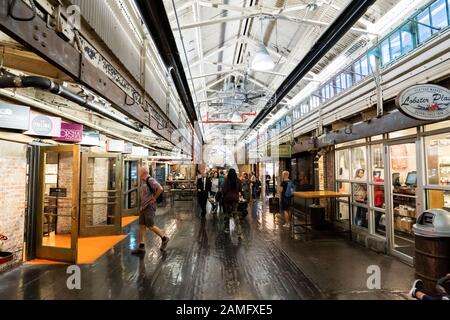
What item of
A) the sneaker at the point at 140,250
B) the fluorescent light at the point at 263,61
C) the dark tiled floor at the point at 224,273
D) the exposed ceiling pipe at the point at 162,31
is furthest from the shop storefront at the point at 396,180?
the sneaker at the point at 140,250

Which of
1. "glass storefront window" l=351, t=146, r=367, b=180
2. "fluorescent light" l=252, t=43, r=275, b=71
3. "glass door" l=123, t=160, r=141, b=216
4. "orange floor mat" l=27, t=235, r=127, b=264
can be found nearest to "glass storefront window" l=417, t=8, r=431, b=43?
"fluorescent light" l=252, t=43, r=275, b=71

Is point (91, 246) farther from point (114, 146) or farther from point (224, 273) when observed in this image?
point (224, 273)

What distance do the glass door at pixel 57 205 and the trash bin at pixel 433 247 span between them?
5.28 metres

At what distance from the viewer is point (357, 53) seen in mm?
5473

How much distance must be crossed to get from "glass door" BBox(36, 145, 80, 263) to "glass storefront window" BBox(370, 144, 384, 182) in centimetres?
585

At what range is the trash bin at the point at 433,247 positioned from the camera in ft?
10.5

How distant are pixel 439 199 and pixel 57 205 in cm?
693

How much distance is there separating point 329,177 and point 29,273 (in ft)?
22.9

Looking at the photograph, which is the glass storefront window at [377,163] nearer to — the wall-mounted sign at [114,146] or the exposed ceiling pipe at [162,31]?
the exposed ceiling pipe at [162,31]

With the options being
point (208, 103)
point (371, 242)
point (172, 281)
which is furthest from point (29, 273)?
point (208, 103)

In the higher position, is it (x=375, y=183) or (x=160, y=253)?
(x=375, y=183)
